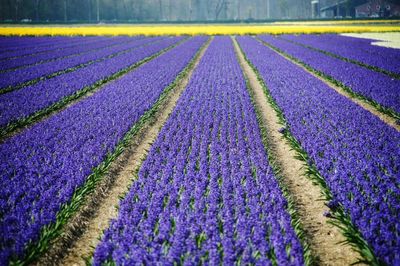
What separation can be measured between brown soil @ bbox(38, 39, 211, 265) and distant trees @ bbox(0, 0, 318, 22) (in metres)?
118

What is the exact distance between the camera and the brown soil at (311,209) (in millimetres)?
4492

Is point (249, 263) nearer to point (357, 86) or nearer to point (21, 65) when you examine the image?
point (357, 86)

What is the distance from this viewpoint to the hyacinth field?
14.1ft

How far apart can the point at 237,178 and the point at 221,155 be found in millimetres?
1343

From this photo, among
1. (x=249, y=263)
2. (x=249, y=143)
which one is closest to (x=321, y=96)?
(x=249, y=143)

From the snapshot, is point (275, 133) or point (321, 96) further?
point (321, 96)

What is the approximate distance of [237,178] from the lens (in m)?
6.23

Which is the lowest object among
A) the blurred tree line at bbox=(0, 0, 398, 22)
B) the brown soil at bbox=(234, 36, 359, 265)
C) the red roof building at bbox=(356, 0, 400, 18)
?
the brown soil at bbox=(234, 36, 359, 265)

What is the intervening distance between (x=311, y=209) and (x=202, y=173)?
230 cm

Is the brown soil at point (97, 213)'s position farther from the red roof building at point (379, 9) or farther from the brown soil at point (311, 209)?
the red roof building at point (379, 9)

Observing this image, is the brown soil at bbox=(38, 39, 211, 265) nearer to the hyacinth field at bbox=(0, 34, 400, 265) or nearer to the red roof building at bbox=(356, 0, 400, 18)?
the hyacinth field at bbox=(0, 34, 400, 265)

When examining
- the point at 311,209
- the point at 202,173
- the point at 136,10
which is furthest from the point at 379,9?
the point at 202,173

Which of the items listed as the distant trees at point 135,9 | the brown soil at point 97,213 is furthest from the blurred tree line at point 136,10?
the brown soil at point 97,213

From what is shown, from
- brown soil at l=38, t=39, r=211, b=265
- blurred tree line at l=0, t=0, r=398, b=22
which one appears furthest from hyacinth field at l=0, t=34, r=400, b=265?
blurred tree line at l=0, t=0, r=398, b=22
